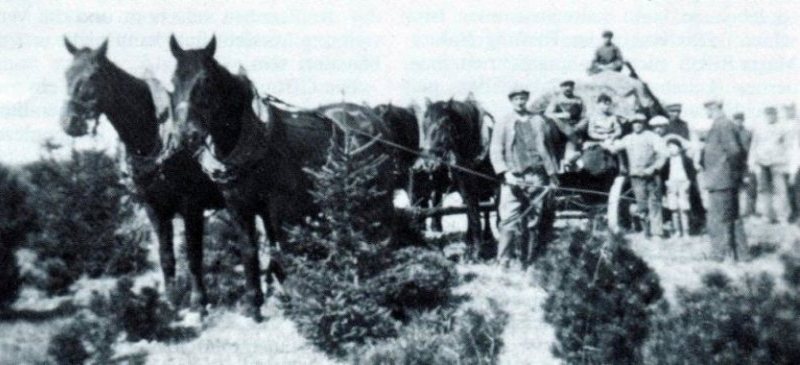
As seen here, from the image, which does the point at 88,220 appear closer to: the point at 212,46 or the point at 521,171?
the point at 212,46

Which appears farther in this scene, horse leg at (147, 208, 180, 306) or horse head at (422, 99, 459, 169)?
horse head at (422, 99, 459, 169)

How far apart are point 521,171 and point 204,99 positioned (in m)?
3.81

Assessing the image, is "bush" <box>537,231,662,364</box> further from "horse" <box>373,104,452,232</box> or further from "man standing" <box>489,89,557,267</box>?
"horse" <box>373,104,452,232</box>

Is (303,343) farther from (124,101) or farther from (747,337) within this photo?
(747,337)

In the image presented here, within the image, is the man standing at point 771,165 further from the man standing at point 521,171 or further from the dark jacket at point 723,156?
the man standing at point 521,171

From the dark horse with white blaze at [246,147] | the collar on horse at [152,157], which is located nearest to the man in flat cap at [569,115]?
the dark horse with white blaze at [246,147]

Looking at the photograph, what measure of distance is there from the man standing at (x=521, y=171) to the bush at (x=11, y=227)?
551 cm

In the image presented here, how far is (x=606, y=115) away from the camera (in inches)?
404

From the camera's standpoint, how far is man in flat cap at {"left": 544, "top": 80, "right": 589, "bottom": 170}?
956cm

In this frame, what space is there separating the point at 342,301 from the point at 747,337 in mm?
3344

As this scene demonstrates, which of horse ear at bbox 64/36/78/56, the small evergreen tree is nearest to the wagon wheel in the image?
the small evergreen tree

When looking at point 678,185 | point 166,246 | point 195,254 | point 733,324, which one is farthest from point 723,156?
point 166,246

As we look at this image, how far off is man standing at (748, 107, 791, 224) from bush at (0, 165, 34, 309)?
8.43 m

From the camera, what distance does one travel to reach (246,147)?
627 cm
